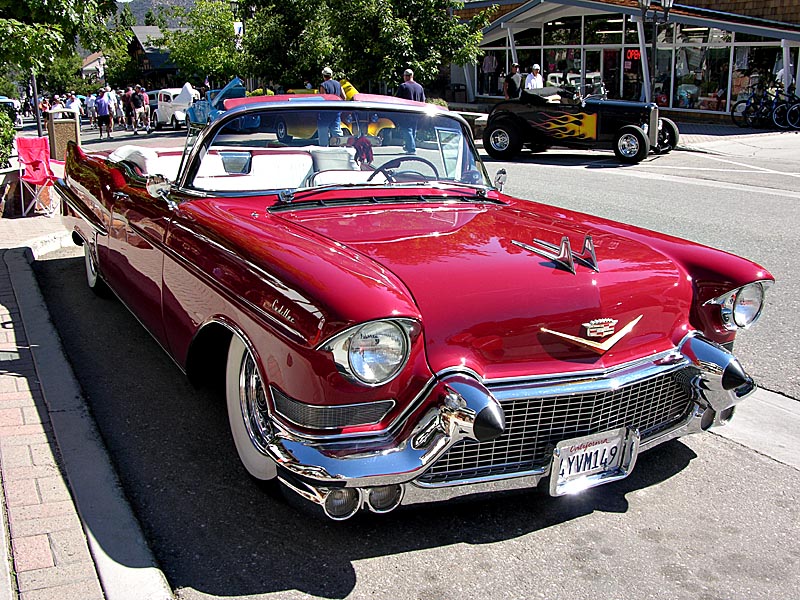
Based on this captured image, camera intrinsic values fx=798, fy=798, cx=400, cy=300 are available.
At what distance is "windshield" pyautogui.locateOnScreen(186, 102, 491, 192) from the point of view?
3986 mm

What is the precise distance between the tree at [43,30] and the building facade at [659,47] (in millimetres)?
9634

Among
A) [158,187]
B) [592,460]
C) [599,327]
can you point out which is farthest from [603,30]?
[592,460]

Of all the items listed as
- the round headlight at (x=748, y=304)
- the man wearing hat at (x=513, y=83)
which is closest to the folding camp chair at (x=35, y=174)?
the round headlight at (x=748, y=304)

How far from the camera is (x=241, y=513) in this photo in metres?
3.03

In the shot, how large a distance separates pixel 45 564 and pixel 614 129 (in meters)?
13.6

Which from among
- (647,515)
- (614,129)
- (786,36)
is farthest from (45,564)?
(786,36)

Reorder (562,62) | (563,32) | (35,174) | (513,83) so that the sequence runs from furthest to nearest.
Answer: (562,62) → (563,32) → (513,83) → (35,174)

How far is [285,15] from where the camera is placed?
25.8 meters

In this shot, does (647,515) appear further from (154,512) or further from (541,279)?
(154,512)

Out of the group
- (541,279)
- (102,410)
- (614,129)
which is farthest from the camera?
(614,129)

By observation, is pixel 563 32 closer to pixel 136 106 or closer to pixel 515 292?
pixel 136 106

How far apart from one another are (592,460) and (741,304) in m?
1.06

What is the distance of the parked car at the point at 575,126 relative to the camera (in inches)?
571

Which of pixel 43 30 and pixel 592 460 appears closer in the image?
pixel 592 460
